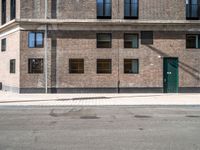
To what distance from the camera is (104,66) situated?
29703 mm

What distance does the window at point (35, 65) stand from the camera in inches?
1165

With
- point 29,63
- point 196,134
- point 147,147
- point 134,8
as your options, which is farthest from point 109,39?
point 147,147

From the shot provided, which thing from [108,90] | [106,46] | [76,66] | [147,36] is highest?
[147,36]

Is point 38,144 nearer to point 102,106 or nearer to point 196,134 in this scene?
point 196,134

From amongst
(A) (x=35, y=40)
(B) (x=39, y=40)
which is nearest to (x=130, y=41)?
(B) (x=39, y=40)

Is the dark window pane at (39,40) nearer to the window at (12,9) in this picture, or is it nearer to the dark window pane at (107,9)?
the window at (12,9)

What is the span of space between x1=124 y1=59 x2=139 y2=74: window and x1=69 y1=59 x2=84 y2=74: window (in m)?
3.37

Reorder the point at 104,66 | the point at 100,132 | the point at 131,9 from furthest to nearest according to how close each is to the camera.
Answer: the point at 131,9, the point at 104,66, the point at 100,132

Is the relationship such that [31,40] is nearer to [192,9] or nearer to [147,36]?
[147,36]

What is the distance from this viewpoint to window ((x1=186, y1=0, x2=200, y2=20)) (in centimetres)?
3025

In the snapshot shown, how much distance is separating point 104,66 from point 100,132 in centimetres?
1851

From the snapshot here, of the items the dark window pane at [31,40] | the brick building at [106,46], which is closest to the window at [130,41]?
the brick building at [106,46]

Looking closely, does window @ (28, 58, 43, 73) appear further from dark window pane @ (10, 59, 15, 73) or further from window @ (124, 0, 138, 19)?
window @ (124, 0, 138, 19)

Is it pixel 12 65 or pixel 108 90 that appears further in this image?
pixel 12 65
